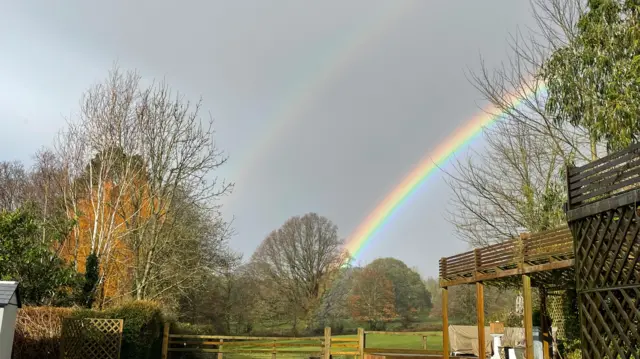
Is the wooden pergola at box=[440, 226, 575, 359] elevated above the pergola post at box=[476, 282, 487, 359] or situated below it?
above

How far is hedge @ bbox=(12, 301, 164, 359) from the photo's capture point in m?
9.91

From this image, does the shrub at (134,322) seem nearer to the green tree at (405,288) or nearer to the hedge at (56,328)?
the hedge at (56,328)

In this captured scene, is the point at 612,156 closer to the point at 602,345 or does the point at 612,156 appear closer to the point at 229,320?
the point at 602,345

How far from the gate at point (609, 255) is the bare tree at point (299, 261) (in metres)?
32.5

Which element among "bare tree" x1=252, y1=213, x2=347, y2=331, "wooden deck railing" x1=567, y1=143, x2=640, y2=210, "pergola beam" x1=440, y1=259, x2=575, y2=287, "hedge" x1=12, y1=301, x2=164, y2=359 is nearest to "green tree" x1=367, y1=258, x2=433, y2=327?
"bare tree" x1=252, y1=213, x2=347, y2=331

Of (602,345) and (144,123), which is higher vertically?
(144,123)

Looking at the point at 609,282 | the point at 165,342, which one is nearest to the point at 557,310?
the point at 609,282

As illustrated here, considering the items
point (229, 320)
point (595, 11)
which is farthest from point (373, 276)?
point (595, 11)

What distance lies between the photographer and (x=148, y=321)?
11.9 m

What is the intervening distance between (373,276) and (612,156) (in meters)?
37.2

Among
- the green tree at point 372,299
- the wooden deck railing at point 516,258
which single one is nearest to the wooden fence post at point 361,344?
the wooden deck railing at point 516,258

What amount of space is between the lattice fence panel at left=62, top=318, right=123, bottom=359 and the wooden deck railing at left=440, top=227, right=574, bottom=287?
7.63 metres

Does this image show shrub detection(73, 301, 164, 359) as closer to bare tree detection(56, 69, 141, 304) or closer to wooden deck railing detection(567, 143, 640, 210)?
bare tree detection(56, 69, 141, 304)

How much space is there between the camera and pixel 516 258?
923 centimetres
